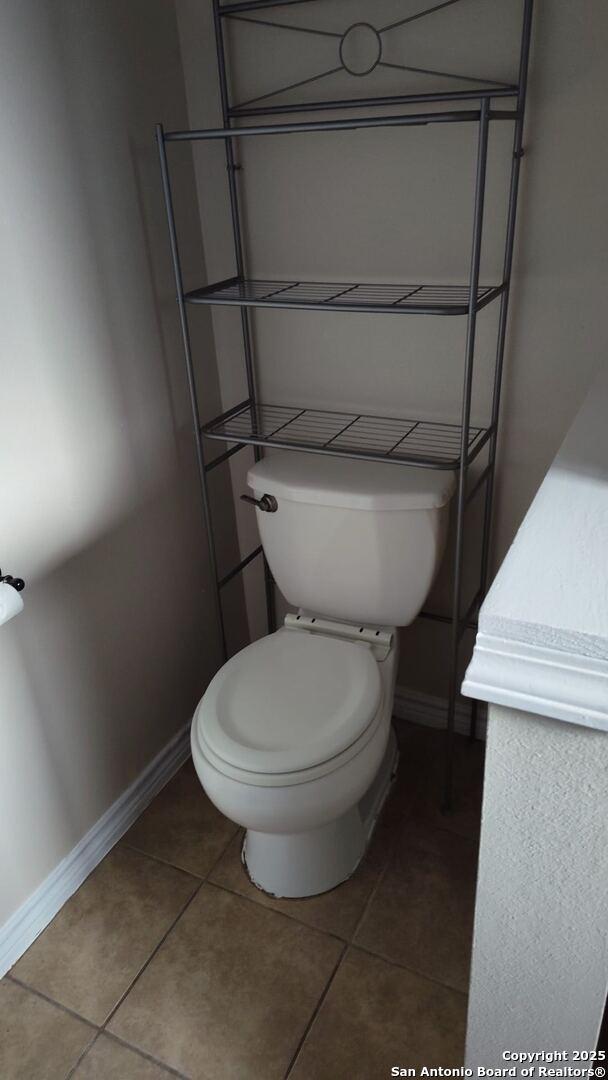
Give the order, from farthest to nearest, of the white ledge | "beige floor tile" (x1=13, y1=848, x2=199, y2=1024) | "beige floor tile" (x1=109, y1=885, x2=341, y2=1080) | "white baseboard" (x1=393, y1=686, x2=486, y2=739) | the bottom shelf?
"white baseboard" (x1=393, y1=686, x2=486, y2=739) < the bottom shelf < "beige floor tile" (x1=13, y1=848, x2=199, y2=1024) < "beige floor tile" (x1=109, y1=885, x2=341, y2=1080) < the white ledge

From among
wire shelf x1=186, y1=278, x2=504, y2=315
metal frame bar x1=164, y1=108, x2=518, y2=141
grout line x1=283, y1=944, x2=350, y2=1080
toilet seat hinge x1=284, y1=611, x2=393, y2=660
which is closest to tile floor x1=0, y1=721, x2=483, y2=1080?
grout line x1=283, y1=944, x2=350, y2=1080

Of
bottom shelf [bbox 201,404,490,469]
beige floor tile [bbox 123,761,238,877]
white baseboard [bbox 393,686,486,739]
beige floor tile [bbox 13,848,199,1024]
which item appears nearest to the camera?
Result: beige floor tile [bbox 13,848,199,1024]

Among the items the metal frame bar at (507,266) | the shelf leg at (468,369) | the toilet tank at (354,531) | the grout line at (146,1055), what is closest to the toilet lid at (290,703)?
the toilet tank at (354,531)

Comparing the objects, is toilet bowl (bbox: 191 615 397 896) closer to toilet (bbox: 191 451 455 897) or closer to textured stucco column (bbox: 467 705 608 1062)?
toilet (bbox: 191 451 455 897)

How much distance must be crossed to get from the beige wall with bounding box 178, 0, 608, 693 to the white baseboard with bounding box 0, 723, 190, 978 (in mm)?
851

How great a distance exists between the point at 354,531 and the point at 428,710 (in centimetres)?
69

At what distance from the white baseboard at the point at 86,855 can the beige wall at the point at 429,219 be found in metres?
0.85

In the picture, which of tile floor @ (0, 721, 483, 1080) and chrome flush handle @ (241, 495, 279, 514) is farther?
chrome flush handle @ (241, 495, 279, 514)

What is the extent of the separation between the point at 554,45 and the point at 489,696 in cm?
119

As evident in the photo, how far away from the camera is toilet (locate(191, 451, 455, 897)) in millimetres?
1348

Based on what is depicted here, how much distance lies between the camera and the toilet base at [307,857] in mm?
1549

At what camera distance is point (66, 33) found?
1.29 meters

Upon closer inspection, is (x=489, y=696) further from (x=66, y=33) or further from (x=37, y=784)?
(x=66, y=33)

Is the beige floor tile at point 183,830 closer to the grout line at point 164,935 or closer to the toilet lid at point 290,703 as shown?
the grout line at point 164,935
